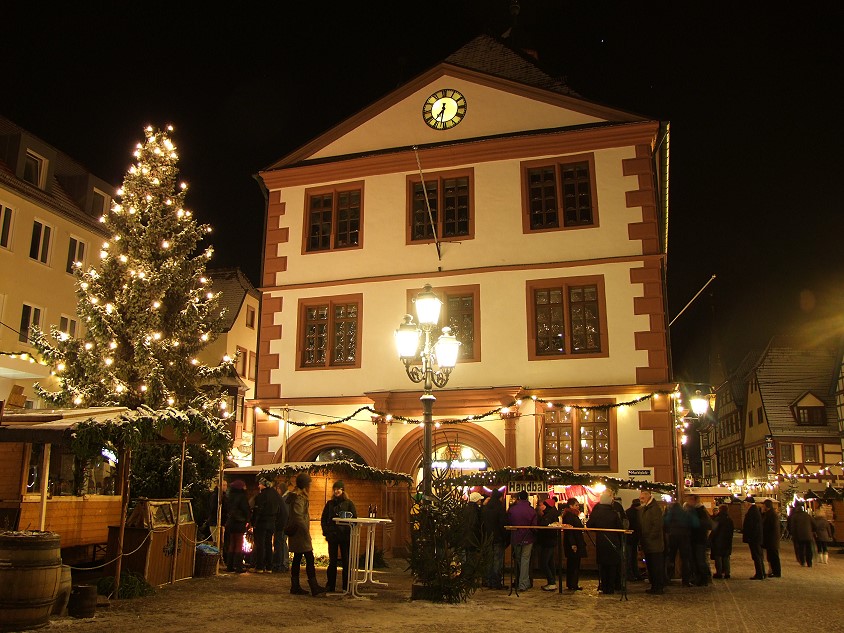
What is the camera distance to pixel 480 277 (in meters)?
21.6

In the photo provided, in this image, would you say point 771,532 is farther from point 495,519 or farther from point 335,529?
point 335,529

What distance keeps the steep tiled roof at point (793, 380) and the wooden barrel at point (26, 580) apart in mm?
54339

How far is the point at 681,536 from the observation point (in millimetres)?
15898

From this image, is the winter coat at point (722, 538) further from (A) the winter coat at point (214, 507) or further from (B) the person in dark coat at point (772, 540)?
(A) the winter coat at point (214, 507)

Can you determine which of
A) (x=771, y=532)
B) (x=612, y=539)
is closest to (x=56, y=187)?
(x=612, y=539)

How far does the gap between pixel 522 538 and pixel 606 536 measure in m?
1.46

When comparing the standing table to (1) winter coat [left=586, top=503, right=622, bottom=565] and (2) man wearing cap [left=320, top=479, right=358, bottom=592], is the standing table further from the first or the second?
(1) winter coat [left=586, top=503, right=622, bottom=565]

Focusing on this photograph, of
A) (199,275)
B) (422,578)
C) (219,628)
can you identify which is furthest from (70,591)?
(199,275)

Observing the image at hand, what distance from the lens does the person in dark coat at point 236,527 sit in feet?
53.0

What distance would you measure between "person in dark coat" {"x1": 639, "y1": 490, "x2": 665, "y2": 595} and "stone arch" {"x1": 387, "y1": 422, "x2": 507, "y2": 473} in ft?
19.1

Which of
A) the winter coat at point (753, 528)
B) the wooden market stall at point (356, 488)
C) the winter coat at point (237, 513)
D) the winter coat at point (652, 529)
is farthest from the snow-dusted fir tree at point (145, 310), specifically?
the winter coat at point (753, 528)

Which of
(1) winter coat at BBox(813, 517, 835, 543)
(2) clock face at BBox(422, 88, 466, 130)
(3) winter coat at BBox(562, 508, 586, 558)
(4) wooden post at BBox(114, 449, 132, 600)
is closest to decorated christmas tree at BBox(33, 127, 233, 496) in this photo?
(2) clock face at BBox(422, 88, 466, 130)

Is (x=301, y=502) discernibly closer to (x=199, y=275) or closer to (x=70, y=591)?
(x=70, y=591)

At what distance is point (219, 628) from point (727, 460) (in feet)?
244
